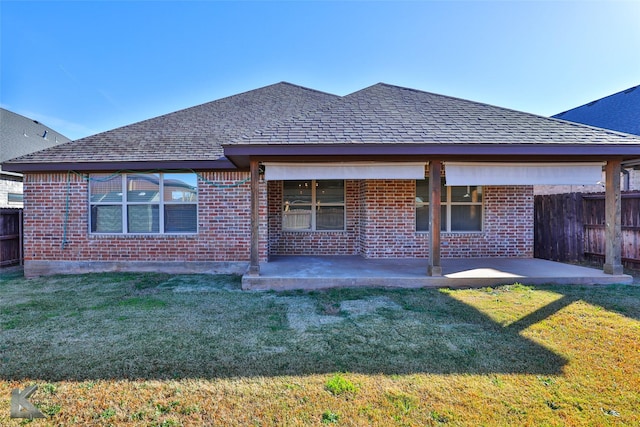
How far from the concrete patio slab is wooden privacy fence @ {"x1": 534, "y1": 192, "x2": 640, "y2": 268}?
212 cm

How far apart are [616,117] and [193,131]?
51.6 feet

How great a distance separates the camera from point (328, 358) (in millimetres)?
3438

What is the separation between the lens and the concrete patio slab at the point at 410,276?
6.30 meters

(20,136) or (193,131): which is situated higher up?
(20,136)

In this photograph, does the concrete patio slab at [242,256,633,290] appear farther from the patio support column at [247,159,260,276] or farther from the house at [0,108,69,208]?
the house at [0,108,69,208]

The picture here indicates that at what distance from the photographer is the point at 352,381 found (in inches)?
118

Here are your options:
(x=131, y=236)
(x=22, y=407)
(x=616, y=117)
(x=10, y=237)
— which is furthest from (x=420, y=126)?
(x=616, y=117)

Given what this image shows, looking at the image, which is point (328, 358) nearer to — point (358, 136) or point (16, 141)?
point (358, 136)

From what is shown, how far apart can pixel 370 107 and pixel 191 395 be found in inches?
257

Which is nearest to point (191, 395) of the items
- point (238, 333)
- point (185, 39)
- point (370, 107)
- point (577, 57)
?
point (238, 333)

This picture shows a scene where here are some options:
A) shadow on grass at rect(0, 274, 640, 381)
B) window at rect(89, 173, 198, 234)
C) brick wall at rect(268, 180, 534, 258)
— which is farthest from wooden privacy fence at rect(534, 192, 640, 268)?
window at rect(89, 173, 198, 234)

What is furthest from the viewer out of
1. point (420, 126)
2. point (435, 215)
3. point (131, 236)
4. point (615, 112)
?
point (615, 112)

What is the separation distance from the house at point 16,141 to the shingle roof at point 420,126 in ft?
36.0

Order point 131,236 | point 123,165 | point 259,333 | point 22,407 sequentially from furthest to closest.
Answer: point 131,236 → point 123,165 → point 259,333 → point 22,407
